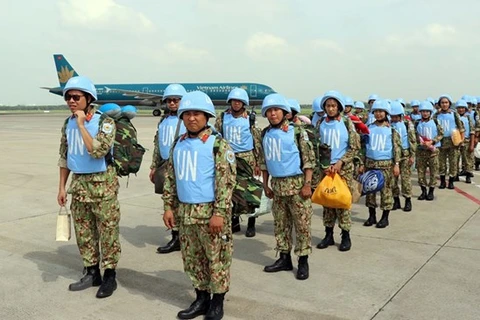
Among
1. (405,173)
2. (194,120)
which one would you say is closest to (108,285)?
(194,120)

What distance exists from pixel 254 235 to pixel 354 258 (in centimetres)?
158

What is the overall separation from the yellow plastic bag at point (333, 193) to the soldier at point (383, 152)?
1659mm

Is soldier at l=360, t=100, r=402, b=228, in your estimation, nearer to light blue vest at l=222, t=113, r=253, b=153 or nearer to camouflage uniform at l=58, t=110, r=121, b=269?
light blue vest at l=222, t=113, r=253, b=153

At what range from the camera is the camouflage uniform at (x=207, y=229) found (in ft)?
11.4

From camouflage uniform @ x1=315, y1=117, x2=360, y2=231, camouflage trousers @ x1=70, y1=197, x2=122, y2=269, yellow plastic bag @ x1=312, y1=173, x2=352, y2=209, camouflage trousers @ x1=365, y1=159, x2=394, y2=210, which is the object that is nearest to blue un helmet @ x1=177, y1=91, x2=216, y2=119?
camouflage trousers @ x1=70, y1=197, x2=122, y2=269

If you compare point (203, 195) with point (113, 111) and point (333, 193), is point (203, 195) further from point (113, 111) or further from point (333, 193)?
point (333, 193)

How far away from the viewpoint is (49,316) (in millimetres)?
3721

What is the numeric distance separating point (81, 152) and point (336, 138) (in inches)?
118

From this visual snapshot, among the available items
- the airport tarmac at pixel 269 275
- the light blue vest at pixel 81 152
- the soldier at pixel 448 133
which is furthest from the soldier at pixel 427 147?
the light blue vest at pixel 81 152

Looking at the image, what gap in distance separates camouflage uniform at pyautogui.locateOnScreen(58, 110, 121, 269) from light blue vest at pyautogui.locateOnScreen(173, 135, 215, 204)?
873 millimetres

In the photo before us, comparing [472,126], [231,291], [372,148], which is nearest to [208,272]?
[231,291]

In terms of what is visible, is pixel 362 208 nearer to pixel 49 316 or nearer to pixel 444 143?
pixel 444 143

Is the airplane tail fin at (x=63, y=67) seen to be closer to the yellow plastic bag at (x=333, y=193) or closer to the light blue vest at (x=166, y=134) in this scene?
the light blue vest at (x=166, y=134)

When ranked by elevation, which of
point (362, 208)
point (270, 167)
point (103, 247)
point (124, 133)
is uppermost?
point (124, 133)
